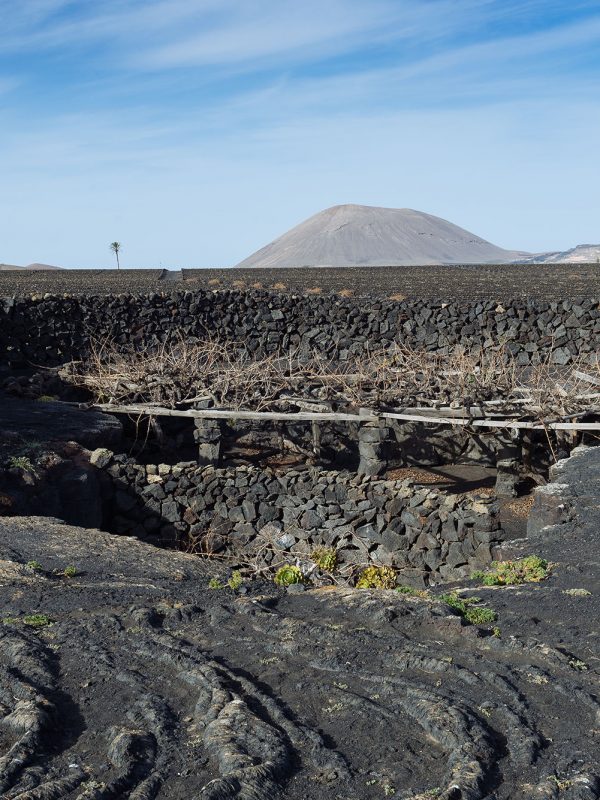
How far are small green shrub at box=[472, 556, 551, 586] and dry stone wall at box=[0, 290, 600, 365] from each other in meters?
14.4

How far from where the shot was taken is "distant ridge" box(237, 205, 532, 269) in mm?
162500

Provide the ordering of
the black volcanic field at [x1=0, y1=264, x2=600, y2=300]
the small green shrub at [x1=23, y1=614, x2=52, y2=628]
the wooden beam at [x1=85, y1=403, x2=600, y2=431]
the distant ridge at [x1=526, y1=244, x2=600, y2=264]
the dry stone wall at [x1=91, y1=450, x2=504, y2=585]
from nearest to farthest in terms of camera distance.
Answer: the small green shrub at [x1=23, y1=614, x2=52, y2=628], the dry stone wall at [x1=91, y1=450, x2=504, y2=585], the wooden beam at [x1=85, y1=403, x2=600, y2=431], the black volcanic field at [x1=0, y1=264, x2=600, y2=300], the distant ridge at [x1=526, y1=244, x2=600, y2=264]

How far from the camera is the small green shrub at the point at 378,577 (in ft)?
36.5

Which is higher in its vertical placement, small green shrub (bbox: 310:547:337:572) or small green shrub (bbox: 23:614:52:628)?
small green shrub (bbox: 23:614:52:628)

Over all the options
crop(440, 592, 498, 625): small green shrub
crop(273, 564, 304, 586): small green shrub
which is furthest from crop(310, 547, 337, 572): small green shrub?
crop(440, 592, 498, 625): small green shrub

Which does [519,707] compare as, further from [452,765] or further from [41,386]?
[41,386]

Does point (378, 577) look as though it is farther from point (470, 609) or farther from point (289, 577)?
point (470, 609)

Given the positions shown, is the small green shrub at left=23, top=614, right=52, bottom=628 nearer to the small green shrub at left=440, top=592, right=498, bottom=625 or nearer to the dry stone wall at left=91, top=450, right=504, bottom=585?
the small green shrub at left=440, top=592, right=498, bottom=625

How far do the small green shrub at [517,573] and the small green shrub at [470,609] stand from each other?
2.20 ft

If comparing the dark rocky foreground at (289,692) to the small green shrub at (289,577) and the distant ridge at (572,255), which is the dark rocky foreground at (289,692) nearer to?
the small green shrub at (289,577)

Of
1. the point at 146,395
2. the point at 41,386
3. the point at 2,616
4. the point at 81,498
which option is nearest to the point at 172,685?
the point at 2,616

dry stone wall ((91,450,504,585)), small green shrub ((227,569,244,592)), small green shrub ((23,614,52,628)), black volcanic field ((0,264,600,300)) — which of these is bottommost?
dry stone wall ((91,450,504,585))

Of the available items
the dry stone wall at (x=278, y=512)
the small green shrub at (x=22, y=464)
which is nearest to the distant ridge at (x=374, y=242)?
the dry stone wall at (x=278, y=512)

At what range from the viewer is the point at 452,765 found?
14.6ft
